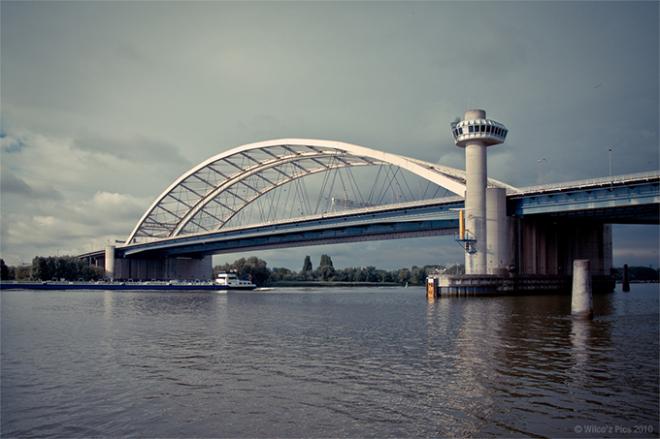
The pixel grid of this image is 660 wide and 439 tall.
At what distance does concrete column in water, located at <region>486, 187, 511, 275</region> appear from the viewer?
62.8m

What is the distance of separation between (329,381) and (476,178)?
173ft

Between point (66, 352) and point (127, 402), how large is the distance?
913cm

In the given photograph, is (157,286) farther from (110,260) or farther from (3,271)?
(3,271)

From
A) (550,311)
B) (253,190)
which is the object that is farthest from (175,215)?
(550,311)

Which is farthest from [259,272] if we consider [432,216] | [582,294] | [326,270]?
[582,294]

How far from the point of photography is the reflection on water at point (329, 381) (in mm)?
11875

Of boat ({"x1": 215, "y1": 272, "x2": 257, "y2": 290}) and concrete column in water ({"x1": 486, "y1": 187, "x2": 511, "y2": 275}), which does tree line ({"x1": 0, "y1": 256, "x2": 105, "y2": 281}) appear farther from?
concrete column in water ({"x1": 486, "y1": 187, "x2": 511, "y2": 275})

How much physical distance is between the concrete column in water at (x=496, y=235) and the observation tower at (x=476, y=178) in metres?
0.11

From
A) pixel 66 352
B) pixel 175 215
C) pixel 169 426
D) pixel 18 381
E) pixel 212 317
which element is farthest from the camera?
pixel 175 215

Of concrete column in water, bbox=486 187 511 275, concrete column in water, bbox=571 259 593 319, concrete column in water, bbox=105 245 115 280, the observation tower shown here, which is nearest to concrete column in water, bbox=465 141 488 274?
the observation tower

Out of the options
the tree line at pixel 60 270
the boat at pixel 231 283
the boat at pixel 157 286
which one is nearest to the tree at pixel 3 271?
the tree line at pixel 60 270

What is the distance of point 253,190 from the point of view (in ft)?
306

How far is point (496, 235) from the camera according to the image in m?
62.8

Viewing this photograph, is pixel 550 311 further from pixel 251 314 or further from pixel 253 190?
pixel 253 190
